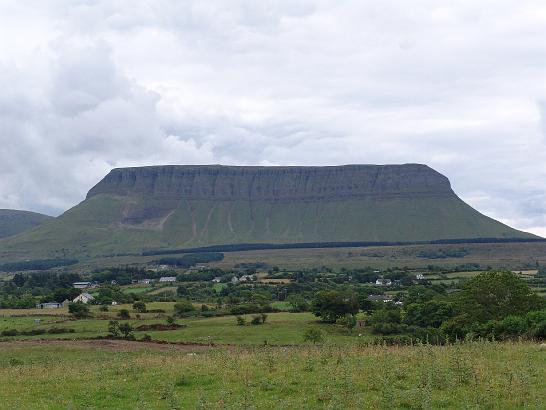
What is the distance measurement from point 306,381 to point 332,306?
2723 inches

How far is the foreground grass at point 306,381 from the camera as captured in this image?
62.2 feet

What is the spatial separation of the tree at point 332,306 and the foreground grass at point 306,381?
6117 centimetres

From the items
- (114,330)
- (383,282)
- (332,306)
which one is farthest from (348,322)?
(383,282)

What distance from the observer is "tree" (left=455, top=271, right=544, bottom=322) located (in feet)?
180

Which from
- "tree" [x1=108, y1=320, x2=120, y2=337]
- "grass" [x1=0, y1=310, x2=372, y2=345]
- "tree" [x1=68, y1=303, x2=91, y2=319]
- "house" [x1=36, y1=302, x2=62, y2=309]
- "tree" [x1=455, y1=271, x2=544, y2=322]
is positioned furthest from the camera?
"house" [x1=36, y1=302, x2=62, y2=309]

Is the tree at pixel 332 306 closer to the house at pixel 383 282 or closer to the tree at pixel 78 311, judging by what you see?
the tree at pixel 78 311

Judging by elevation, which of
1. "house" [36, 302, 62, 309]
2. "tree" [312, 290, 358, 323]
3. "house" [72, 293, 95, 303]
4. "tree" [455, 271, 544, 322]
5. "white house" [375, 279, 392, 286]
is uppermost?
"tree" [455, 271, 544, 322]

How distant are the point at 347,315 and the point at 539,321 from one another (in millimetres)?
55234

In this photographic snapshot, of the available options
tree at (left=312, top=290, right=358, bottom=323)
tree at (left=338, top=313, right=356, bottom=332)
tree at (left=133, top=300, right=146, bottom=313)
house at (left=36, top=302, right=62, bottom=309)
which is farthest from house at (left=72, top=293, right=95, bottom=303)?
tree at (left=338, top=313, right=356, bottom=332)

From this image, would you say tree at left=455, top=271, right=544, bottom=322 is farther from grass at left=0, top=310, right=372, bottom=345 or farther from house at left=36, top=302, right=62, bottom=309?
house at left=36, top=302, right=62, bottom=309

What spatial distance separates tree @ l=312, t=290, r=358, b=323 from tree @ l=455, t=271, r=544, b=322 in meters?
32.1

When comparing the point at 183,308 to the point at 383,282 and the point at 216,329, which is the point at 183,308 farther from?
the point at 383,282

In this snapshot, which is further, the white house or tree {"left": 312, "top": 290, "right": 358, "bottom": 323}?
the white house

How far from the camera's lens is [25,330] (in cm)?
8394
